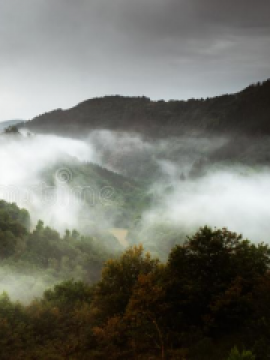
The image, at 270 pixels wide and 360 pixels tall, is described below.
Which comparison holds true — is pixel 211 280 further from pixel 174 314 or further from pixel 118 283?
pixel 118 283

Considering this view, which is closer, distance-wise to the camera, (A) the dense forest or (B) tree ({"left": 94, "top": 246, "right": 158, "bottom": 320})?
(A) the dense forest

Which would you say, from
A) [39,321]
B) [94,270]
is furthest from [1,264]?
[39,321]

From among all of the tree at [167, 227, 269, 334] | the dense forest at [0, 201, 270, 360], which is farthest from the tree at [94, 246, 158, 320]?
the tree at [167, 227, 269, 334]

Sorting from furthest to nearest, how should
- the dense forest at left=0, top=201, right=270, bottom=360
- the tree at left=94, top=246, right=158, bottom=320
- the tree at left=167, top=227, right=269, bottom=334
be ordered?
the tree at left=94, top=246, right=158, bottom=320
the tree at left=167, top=227, right=269, bottom=334
the dense forest at left=0, top=201, right=270, bottom=360

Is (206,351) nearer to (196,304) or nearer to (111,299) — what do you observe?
(196,304)

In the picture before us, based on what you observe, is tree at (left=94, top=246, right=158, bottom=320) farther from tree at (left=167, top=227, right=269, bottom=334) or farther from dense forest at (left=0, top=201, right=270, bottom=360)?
tree at (left=167, top=227, right=269, bottom=334)

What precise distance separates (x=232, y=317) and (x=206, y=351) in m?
4.51

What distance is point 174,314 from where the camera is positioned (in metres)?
39.8

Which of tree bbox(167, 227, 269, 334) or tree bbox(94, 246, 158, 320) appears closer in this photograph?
tree bbox(167, 227, 269, 334)

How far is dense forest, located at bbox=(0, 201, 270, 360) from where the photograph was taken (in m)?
34.5

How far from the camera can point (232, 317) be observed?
3700 centimetres

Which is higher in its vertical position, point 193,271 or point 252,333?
point 193,271

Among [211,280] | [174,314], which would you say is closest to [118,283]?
[174,314]

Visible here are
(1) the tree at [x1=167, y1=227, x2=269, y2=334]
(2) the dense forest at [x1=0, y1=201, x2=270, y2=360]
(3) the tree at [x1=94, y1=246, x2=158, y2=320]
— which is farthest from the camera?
(3) the tree at [x1=94, y1=246, x2=158, y2=320]
